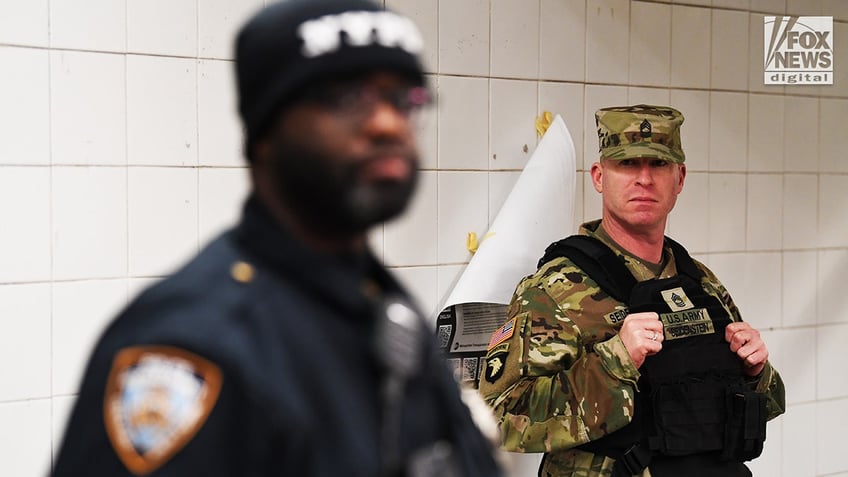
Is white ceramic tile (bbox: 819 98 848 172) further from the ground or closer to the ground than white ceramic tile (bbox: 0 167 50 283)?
further from the ground

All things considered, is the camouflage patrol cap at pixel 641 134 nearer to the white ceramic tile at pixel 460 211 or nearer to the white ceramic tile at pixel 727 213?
the white ceramic tile at pixel 460 211

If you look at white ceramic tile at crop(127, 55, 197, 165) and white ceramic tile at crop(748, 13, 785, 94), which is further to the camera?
white ceramic tile at crop(748, 13, 785, 94)

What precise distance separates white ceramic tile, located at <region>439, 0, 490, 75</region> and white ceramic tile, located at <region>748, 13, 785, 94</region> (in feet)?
3.65

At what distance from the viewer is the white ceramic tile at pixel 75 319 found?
7.60 feet

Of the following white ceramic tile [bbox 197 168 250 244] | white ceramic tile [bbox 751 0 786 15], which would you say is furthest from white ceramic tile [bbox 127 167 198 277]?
white ceramic tile [bbox 751 0 786 15]

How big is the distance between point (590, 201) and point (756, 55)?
0.90 m

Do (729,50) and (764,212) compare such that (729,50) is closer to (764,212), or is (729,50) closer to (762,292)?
(764,212)

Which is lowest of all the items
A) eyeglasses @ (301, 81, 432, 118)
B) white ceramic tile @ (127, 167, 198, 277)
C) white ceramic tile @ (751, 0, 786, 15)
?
white ceramic tile @ (127, 167, 198, 277)

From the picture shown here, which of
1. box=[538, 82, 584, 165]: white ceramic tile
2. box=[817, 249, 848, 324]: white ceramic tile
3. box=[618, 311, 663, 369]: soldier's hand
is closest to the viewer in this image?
box=[618, 311, 663, 369]: soldier's hand

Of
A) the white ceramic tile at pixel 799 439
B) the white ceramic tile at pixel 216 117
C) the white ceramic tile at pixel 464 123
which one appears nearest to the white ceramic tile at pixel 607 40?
the white ceramic tile at pixel 464 123

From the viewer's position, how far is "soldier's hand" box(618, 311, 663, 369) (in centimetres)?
221

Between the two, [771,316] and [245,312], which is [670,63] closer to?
[771,316]

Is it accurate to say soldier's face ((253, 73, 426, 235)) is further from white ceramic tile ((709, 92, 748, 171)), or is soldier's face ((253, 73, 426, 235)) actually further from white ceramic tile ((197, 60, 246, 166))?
white ceramic tile ((709, 92, 748, 171))

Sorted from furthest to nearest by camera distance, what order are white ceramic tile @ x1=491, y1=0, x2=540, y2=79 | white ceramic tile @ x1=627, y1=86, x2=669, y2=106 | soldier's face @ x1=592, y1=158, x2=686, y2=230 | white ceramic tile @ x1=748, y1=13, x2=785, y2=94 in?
white ceramic tile @ x1=748, y1=13, x2=785, y2=94
white ceramic tile @ x1=627, y1=86, x2=669, y2=106
white ceramic tile @ x1=491, y1=0, x2=540, y2=79
soldier's face @ x1=592, y1=158, x2=686, y2=230
